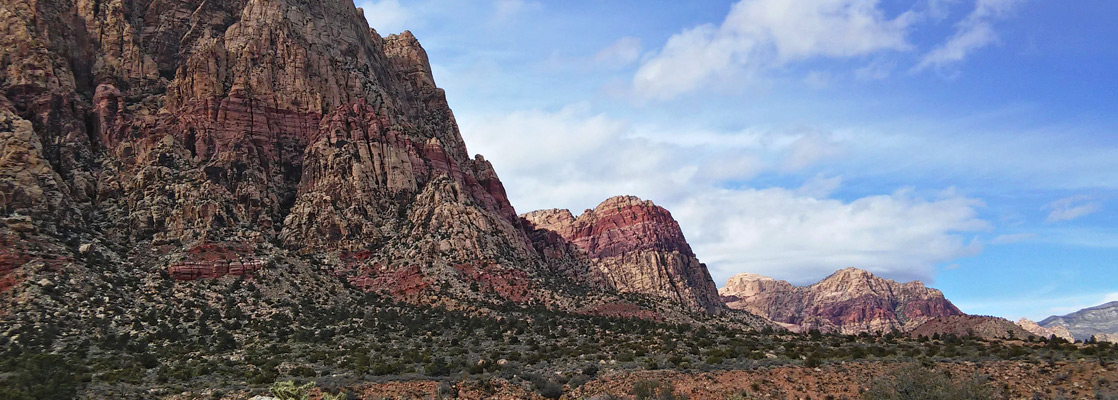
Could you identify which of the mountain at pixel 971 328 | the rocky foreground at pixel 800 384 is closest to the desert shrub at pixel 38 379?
the rocky foreground at pixel 800 384

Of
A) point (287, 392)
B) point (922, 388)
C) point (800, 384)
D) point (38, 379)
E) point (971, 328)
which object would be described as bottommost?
point (38, 379)

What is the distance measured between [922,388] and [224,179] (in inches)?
3857

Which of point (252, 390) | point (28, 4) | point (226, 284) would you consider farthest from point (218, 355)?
point (28, 4)

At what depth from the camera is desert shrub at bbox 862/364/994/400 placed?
138 feet

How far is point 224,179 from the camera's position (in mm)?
109562

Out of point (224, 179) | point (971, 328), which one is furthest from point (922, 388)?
point (224, 179)

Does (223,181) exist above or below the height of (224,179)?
below

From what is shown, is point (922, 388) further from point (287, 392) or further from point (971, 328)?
point (971, 328)

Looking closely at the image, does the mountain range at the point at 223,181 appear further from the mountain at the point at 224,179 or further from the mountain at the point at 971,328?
the mountain at the point at 971,328

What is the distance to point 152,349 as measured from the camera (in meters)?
70.2

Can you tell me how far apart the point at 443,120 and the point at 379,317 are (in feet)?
259

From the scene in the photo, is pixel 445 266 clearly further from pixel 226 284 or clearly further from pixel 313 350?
pixel 313 350

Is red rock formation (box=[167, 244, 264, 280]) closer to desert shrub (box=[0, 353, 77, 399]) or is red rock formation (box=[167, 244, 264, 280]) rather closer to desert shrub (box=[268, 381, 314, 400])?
desert shrub (box=[0, 353, 77, 399])

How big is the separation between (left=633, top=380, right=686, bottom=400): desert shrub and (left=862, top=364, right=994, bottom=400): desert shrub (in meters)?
12.2
